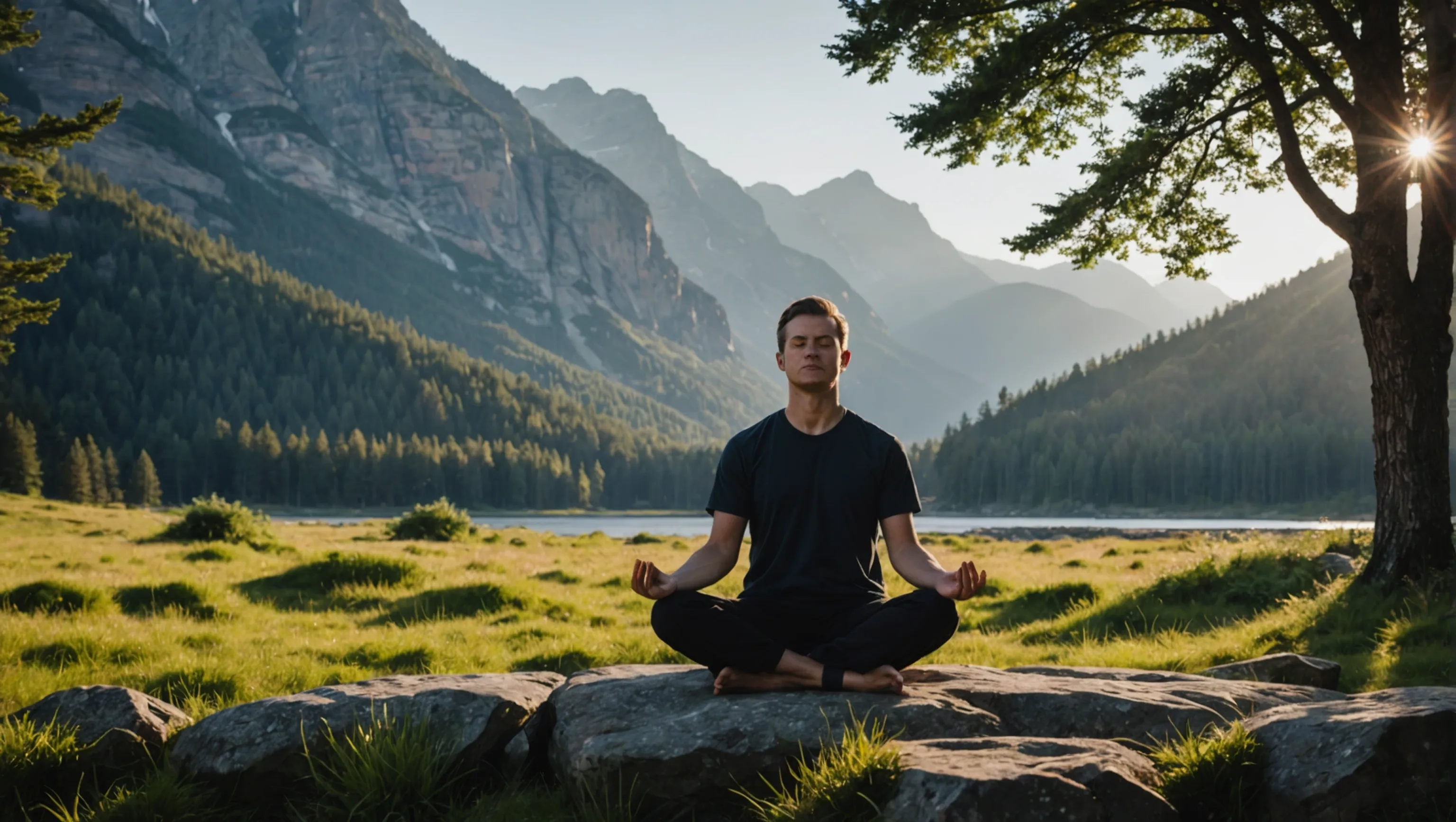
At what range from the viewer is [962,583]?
5496 mm

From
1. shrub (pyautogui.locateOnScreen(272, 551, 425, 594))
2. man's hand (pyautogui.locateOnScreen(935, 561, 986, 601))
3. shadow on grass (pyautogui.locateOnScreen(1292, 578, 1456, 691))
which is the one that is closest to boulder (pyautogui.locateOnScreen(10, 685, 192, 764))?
man's hand (pyautogui.locateOnScreen(935, 561, 986, 601))

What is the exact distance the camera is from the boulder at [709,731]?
5.08 m

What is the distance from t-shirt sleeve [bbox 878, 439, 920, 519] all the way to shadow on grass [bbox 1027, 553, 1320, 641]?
7.66 meters

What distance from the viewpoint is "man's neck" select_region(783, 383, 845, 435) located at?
6.18 m

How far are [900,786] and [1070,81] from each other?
1283 centimetres

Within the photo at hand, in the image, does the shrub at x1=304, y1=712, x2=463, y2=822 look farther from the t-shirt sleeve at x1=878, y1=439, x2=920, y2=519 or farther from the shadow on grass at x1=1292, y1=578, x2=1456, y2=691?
the shadow on grass at x1=1292, y1=578, x2=1456, y2=691

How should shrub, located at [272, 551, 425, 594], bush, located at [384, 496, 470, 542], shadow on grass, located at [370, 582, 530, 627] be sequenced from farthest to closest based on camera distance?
bush, located at [384, 496, 470, 542] < shrub, located at [272, 551, 425, 594] < shadow on grass, located at [370, 582, 530, 627]

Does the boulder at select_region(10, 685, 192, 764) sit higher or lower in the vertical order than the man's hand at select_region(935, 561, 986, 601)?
lower

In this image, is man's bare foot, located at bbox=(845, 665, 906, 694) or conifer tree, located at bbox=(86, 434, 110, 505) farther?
conifer tree, located at bbox=(86, 434, 110, 505)

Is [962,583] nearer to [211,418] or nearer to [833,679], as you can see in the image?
[833,679]

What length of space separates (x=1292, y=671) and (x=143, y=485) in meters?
125

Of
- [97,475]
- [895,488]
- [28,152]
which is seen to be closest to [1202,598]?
[895,488]

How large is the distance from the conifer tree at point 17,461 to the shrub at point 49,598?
79286 millimetres

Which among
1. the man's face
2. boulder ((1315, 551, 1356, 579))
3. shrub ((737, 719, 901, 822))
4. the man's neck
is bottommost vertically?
shrub ((737, 719, 901, 822))
